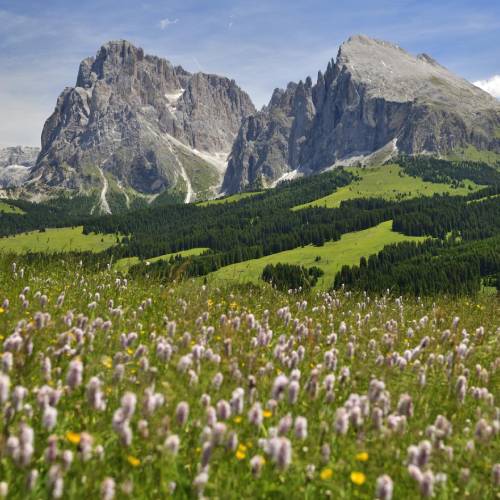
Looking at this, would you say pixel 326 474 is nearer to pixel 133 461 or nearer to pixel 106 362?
pixel 133 461

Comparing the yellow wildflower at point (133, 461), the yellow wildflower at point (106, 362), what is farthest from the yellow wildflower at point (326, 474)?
the yellow wildflower at point (106, 362)

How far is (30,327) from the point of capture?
22.5ft

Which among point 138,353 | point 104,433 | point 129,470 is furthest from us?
point 138,353

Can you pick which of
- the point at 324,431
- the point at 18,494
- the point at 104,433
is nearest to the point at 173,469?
the point at 104,433

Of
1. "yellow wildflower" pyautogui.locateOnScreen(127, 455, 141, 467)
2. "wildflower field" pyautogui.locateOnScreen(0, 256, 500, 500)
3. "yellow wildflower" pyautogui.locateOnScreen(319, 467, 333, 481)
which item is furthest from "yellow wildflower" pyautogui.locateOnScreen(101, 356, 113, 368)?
"yellow wildflower" pyautogui.locateOnScreen(319, 467, 333, 481)

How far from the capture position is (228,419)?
611cm

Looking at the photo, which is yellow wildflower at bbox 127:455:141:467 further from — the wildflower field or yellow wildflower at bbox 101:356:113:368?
yellow wildflower at bbox 101:356:113:368

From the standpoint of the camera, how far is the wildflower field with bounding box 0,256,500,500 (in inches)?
183

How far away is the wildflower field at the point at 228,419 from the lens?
183 inches

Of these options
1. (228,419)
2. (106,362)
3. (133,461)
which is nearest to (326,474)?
(228,419)

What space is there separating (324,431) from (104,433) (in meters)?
2.49

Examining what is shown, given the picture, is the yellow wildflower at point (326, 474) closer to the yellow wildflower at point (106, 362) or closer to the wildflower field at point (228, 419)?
the wildflower field at point (228, 419)

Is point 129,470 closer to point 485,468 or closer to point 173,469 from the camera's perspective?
point 173,469

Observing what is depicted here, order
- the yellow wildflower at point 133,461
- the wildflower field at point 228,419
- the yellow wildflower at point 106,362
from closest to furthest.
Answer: the wildflower field at point 228,419
the yellow wildflower at point 133,461
the yellow wildflower at point 106,362
